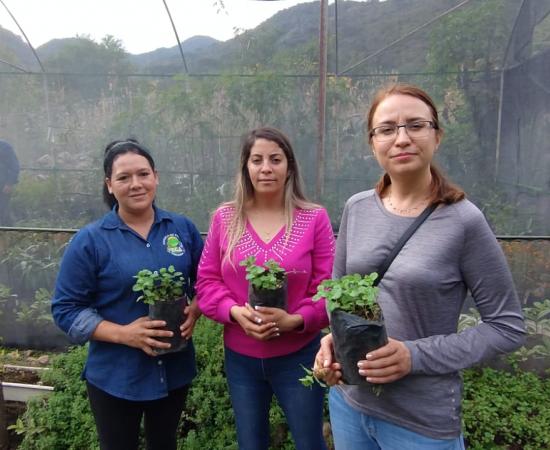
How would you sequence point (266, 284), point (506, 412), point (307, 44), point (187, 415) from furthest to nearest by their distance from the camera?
point (307, 44) → point (187, 415) → point (506, 412) → point (266, 284)

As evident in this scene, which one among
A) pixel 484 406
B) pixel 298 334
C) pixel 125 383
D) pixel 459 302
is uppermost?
pixel 459 302

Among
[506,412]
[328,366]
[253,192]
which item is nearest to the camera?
[328,366]

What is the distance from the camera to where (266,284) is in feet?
5.33

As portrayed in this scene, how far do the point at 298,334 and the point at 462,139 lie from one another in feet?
7.95

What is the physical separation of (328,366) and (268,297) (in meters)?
0.41

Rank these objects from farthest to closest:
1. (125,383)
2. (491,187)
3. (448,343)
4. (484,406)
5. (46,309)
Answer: (46,309), (491,187), (484,406), (125,383), (448,343)

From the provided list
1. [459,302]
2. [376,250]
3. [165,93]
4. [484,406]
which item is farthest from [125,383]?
[165,93]

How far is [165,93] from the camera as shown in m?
3.76

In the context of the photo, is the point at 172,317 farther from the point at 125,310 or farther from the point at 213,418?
the point at 213,418

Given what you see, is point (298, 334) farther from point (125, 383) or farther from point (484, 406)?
point (484, 406)

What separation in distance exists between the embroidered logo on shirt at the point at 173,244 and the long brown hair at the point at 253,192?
0.78ft

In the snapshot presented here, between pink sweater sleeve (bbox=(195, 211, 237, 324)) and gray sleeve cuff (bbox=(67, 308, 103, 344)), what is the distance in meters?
0.43

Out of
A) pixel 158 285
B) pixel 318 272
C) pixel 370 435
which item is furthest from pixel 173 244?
pixel 370 435

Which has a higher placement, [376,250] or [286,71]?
[286,71]
